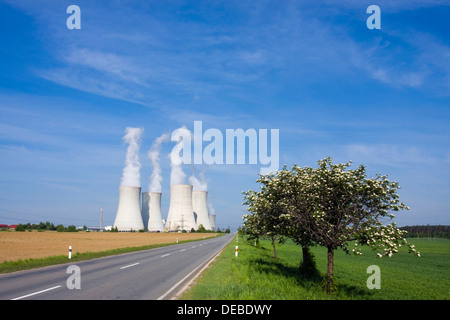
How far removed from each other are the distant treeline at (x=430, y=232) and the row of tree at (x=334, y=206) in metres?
160

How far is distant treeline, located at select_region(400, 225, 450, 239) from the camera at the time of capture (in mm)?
159525

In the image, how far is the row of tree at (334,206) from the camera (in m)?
11.1

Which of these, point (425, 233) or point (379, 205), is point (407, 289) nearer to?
point (379, 205)

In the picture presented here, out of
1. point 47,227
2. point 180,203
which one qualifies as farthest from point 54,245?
point 47,227

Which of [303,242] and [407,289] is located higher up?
[303,242]

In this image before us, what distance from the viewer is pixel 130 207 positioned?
245 feet
